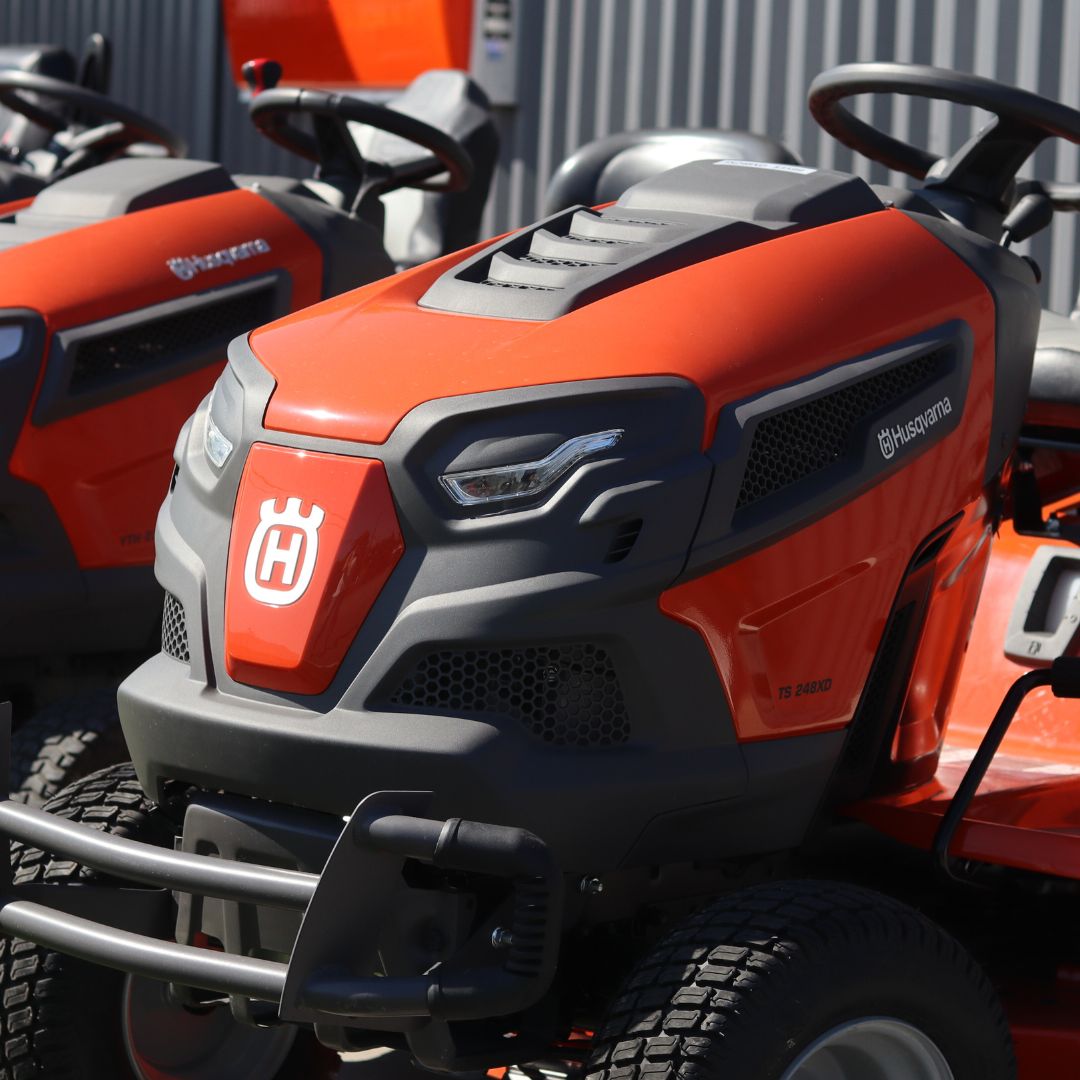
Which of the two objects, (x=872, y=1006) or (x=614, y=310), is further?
(x=614, y=310)

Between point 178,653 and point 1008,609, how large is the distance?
4.23 ft

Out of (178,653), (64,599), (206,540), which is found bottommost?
(64,599)

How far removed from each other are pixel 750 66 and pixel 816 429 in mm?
4793

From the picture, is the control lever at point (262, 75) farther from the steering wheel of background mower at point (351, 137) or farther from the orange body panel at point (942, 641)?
the orange body panel at point (942, 641)

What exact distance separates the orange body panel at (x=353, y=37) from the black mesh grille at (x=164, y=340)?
14.2 ft

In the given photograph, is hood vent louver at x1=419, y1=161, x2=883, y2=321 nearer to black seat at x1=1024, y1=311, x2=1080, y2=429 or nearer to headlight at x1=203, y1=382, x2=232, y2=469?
headlight at x1=203, y1=382, x2=232, y2=469

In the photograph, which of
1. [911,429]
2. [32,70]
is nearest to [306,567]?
[911,429]

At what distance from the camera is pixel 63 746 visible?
257 centimetres

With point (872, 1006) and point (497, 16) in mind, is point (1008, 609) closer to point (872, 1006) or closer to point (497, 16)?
point (872, 1006)

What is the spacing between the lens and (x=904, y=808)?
1.97 metres

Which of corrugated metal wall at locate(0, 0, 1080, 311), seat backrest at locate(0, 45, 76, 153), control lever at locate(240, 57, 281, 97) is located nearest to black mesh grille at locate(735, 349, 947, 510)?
control lever at locate(240, 57, 281, 97)

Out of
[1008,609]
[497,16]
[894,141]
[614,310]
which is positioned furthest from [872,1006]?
[497,16]

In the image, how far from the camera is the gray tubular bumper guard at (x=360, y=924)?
1.50 meters

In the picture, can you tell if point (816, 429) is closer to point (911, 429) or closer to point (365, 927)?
point (911, 429)
